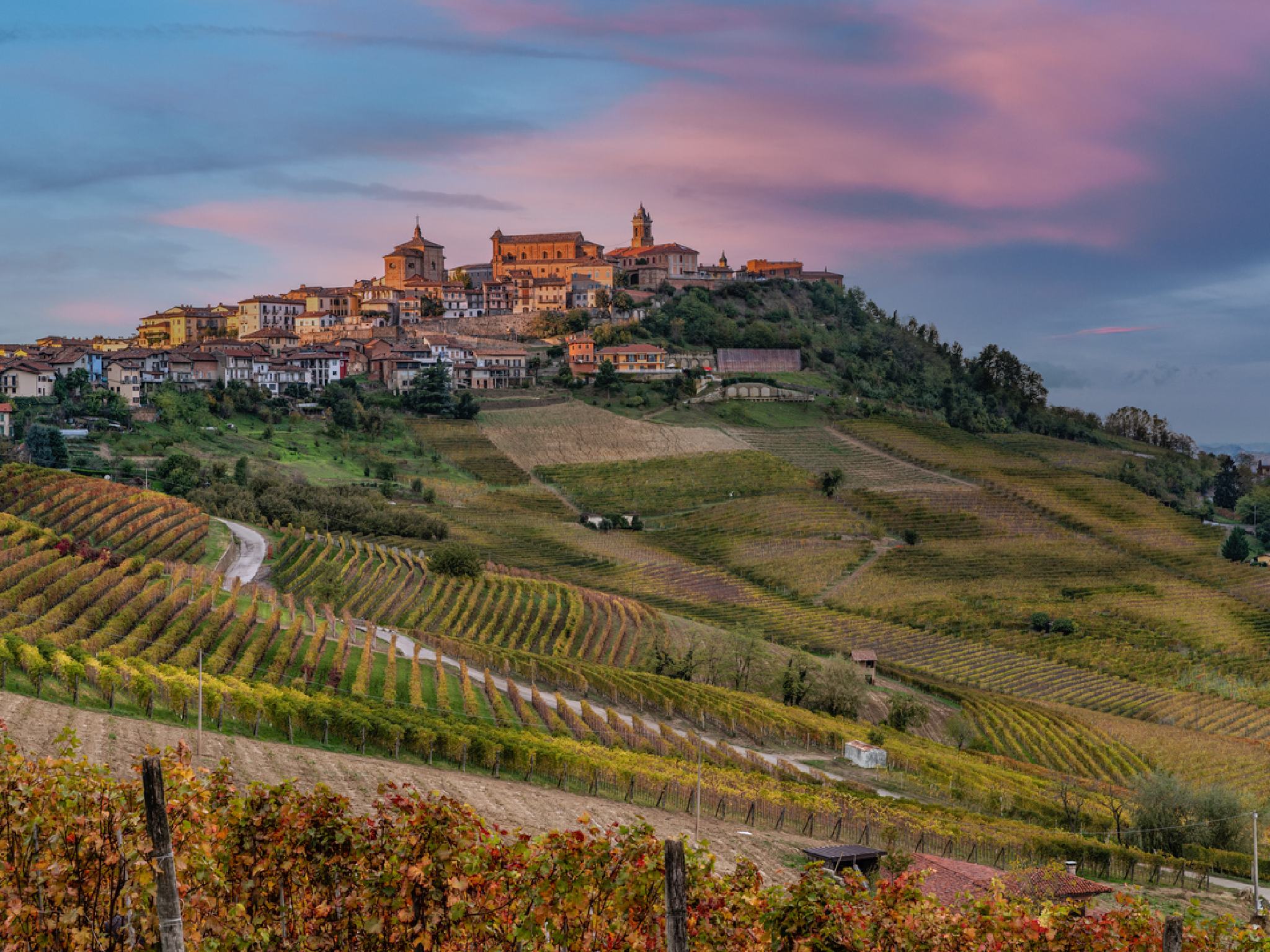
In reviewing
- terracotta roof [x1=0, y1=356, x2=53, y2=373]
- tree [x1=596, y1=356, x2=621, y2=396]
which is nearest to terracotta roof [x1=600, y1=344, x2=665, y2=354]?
tree [x1=596, y1=356, x2=621, y2=396]

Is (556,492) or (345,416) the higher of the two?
(345,416)

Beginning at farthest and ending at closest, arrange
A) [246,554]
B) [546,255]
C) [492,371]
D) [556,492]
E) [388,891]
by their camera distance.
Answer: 1. [546,255]
2. [492,371]
3. [556,492]
4. [246,554]
5. [388,891]

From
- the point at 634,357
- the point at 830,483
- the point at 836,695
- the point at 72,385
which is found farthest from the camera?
the point at 634,357

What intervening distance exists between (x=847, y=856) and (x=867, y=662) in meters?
26.2

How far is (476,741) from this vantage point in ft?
73.3

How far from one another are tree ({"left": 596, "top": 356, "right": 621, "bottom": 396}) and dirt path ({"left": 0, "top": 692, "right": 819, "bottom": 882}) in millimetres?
78711

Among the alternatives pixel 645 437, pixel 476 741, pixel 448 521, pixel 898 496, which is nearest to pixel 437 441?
pixel 645 437

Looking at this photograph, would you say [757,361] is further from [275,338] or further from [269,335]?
[269,335]

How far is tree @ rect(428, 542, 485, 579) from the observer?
1720 inches

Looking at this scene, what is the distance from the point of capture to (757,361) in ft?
371

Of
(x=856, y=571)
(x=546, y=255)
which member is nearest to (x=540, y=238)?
(x=546, y=255)

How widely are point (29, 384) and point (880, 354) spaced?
87.7 meters

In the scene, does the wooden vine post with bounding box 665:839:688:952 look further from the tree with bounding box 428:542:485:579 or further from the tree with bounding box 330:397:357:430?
the tree with bounding box 330:397:357:430

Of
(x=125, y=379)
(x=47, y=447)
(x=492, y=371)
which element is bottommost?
(x=47, y=447)
